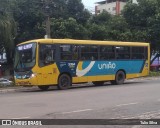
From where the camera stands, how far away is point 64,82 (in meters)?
23.4

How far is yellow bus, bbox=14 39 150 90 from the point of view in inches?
874

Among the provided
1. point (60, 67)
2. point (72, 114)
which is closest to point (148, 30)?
point (60, 67)

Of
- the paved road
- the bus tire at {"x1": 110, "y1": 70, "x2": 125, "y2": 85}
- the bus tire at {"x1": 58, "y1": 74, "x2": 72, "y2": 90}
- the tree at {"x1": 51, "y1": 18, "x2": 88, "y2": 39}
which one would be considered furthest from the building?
the paved road

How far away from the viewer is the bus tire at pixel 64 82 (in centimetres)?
2316

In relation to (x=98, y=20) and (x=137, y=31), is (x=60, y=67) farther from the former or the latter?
(x=98, y=20)

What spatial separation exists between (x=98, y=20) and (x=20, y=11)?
10411mm

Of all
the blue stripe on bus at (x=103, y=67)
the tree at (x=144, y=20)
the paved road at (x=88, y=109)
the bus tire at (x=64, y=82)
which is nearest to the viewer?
the paved road at (x=88, y=109)

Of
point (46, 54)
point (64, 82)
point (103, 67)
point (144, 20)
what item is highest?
point (144, 20)

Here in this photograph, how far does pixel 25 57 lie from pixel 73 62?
2871 millimetres

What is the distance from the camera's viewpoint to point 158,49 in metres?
44.3

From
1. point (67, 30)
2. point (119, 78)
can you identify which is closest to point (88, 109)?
point (119, 78)

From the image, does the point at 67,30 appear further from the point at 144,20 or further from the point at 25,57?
the point at 25,57

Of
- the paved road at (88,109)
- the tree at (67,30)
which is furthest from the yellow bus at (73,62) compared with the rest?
the tree at (67,30)

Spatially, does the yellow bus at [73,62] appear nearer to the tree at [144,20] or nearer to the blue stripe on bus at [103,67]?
the blue stripe on bus at [103,67]
